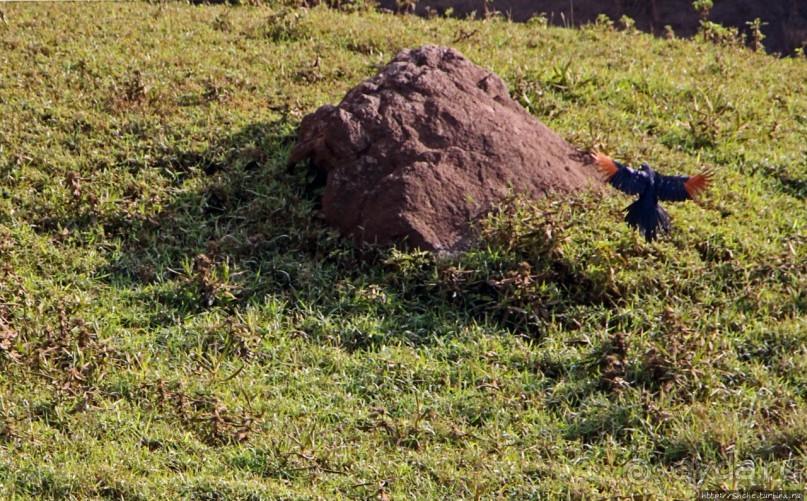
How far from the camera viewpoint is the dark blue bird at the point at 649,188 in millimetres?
4688

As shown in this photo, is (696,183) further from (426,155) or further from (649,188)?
(426,155)

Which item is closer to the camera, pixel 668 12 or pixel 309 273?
pixel 309 273

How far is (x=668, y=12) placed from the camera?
1076 centimetres

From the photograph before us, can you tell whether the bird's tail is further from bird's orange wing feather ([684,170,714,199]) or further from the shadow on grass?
the shadow on grass

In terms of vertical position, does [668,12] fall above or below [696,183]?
above

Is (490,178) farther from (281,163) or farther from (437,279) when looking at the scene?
(281,163)

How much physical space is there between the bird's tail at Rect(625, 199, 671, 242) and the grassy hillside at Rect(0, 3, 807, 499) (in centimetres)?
16

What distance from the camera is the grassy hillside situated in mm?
3791

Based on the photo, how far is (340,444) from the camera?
390cm

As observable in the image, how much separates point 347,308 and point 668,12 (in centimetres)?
711

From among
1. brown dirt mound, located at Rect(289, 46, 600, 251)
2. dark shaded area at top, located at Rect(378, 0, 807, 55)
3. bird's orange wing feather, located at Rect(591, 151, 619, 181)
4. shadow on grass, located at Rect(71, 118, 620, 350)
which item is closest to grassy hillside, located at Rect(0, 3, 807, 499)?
shadow on grass, located at Rect(71, 118, 620, 350)

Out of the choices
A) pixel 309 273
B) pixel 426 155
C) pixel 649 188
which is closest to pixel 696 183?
pixel 649 188

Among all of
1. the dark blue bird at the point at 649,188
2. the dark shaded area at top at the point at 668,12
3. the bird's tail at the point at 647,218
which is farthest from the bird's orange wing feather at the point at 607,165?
the dark shaded area at top at the point at 668,12

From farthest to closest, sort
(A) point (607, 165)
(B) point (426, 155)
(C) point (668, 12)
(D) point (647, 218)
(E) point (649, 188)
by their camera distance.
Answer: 1. (C) point (668, 12)
2. (B) point (426, 155)
3. (D) point (647, 218)
4. (E) point (649, 188)
5. (A) point (607, 165)
